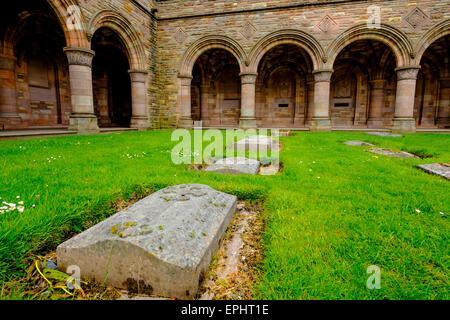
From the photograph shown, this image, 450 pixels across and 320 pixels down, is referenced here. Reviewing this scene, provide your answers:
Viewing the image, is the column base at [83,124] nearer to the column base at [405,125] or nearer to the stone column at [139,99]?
the stone column at [139,99]

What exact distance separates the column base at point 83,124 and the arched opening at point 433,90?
1897cm

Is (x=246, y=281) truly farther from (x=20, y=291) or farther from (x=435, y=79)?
(x=435, y=79)

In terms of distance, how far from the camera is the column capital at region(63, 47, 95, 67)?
28.7 feet

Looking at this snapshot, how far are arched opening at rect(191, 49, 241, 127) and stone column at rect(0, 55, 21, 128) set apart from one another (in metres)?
10.2

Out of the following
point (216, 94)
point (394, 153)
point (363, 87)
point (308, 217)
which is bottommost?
point (308, 217)

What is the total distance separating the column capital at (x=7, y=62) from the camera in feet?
33.1

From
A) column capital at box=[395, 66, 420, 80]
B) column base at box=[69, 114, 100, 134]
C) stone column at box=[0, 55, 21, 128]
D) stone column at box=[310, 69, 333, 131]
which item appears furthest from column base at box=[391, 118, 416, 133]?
stone column at box=[0, 55, 21, 128]

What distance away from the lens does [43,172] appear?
3.09 m

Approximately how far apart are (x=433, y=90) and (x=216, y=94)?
14.5 metres

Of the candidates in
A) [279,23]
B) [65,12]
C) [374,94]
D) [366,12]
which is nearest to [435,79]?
[374,94]

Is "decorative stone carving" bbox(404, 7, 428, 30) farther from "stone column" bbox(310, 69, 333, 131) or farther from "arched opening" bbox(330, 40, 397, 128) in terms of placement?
"stone column" bbox(310, 69, 333, 131)

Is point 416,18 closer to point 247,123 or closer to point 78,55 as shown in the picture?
point 247,123

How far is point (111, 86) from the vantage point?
16.4 meters

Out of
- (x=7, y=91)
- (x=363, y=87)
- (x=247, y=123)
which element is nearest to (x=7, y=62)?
(x=7, y=91)
